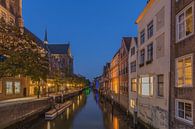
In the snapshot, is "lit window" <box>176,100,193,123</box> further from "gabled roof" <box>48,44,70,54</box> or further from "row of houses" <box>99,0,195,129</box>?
"gabled roof" <box>48,44,70,54</box>

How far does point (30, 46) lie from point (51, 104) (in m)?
28.0

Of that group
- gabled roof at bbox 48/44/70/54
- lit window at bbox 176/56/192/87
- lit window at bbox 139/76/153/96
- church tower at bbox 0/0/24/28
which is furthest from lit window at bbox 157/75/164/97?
gabled roof at bbox 48/44/70/54

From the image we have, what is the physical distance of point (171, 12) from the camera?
2108 cm

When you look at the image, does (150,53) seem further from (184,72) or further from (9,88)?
(9,88)

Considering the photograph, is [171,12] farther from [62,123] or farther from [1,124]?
[62,123]

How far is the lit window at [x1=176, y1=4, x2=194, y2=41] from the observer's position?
17.3 meters

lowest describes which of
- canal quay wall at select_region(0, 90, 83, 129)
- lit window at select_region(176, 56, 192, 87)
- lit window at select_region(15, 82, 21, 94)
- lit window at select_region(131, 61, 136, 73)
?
canal quay wall at select_region(0, 90, 83, 129)

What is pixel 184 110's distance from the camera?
1834 cm

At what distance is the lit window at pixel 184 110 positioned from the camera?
17.5 meters

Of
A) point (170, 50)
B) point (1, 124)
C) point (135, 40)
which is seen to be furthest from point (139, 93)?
point (1, 124)

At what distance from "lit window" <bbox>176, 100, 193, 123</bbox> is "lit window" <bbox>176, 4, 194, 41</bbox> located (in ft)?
13.9

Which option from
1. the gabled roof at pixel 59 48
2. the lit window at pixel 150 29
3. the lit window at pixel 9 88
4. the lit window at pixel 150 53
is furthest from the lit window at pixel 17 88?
the gabled roof at pixel 59 48

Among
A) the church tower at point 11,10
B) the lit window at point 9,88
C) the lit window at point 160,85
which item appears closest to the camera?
the lit window at point 160,85

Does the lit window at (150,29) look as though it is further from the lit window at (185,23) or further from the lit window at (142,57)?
the lit window at (185,23)
